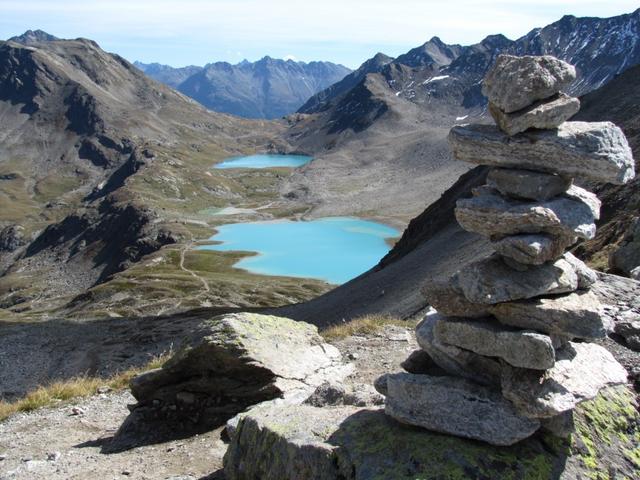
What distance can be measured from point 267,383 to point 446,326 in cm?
684

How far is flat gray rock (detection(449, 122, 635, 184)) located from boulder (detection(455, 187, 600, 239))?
731 millimetres

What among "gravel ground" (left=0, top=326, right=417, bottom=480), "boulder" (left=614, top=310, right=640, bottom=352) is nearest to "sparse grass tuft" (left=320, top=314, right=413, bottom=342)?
"gravel ground" (left=0, top=326, right=417, bottom=480)

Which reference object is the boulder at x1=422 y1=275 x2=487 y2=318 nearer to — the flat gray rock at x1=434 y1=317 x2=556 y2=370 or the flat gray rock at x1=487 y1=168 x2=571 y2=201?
the flat gray rock at x1=434 y1=317 x2=556 y2=370

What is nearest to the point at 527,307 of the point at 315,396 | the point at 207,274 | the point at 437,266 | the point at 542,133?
the point at 542,133

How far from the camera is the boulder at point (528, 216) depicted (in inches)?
450

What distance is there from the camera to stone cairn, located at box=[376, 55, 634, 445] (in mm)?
10945

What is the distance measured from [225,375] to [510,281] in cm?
958

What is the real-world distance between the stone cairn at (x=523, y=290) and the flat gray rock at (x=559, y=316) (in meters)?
0.02

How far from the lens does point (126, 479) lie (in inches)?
526

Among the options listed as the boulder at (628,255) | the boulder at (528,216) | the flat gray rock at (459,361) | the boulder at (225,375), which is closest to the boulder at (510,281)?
the boulder at (528,216)

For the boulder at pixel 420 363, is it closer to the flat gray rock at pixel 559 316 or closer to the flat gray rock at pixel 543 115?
the flat gray rock at pixel 559 316

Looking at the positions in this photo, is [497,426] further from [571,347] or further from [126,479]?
[126,479]

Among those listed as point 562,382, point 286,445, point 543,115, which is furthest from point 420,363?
point 543,115

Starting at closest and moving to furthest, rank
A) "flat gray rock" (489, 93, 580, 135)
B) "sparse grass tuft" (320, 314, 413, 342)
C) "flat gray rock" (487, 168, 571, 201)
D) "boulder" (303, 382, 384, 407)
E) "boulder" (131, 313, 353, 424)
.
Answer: "flat gray rock" (489, 93, 580, 135) → "flat gray rock" (487, 168, 571, 201) → "boulder" (303, 382, 384, 407) → "boulder" (131, 313, 353, 424) → "sparse grass tuft" (320, 314, 413, 342)
